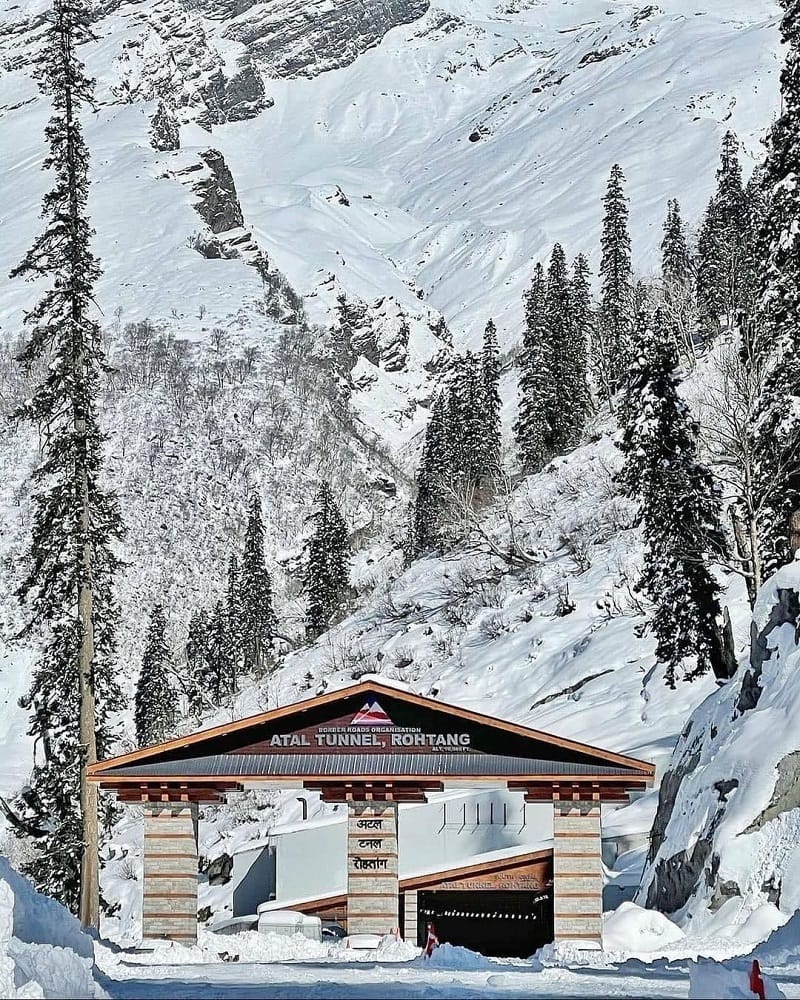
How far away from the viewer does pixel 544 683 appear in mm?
47594

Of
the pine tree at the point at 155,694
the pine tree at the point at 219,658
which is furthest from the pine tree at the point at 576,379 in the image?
the pine tree at the point at 155,694

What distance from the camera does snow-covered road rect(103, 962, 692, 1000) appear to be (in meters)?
11.2

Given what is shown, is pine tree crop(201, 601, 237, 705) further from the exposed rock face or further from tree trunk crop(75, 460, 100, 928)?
the exposed rock face

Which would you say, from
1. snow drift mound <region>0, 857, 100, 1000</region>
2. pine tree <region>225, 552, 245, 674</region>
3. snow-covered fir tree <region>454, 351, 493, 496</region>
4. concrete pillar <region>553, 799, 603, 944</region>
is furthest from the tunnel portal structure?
pine tree <region>225, 552, 245, 674</region>

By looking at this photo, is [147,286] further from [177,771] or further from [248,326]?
[177,771]

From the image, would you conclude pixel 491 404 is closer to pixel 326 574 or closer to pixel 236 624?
pixel 326 574

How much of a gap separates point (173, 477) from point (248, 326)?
27549mm

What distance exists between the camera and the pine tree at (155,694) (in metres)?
85.3

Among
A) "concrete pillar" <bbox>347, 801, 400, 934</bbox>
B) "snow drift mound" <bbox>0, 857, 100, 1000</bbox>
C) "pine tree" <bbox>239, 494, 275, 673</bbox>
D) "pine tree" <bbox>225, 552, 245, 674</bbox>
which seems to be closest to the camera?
"snow drift mound" <bbox>0, 857, 100, 1000</bbox>

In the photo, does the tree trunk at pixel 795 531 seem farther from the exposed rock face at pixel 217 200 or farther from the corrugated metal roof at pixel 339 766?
the exposed rock face at pixel 217 200

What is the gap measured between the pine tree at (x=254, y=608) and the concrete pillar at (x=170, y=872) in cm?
6480

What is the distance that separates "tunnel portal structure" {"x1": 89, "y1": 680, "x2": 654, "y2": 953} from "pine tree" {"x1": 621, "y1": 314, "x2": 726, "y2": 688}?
11.4m

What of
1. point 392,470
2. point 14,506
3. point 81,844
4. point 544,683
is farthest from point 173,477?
point 81,844

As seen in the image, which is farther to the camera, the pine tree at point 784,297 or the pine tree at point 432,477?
the pine tree at point 432,477
